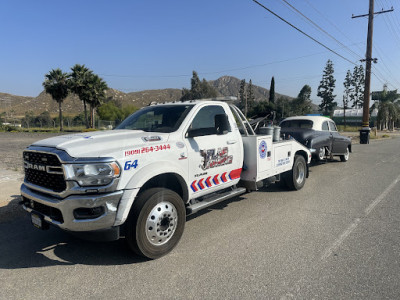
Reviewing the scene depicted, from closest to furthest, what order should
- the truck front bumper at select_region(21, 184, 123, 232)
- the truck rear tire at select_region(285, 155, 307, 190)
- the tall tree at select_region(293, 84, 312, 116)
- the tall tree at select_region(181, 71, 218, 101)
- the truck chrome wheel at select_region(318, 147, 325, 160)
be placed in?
1. the truck front bumper at select_region(21, 184, 123, 232)
2. the truck rear tire at select_region(285, 155, 307, 190)
3. the truck chrome wheel at select_region(318, 147, 325, 160)
4. the tall tree at select_region(293, 84, 312, 116)
5. the tall tree at select_region(181, 71, 218, 101)

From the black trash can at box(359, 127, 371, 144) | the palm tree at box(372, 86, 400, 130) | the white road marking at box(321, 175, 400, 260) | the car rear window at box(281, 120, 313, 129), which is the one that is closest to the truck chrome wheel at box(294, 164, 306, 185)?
the white road marking at box(321, 175, 400, 260)

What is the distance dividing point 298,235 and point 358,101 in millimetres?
91806

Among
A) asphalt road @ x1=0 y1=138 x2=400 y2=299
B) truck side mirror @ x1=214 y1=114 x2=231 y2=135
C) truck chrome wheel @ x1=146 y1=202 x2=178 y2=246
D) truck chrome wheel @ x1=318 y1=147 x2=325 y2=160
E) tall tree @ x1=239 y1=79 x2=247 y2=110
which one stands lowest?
asphalt road @ x1=0 y1=138 x2=400 y2=299

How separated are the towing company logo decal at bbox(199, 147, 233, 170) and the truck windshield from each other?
2.03ft

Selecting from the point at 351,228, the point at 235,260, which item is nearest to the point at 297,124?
the point at 351,228

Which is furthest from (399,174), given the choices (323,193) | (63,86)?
(63,86)

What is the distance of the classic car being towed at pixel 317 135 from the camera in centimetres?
934

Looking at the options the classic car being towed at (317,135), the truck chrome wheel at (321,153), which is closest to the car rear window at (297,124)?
the classic car being towed at (317,135)

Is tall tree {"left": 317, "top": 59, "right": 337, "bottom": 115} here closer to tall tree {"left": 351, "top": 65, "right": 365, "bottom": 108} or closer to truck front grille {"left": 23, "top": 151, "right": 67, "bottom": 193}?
tall tree {"left": 351, "top": 65, "right": 365, "bottom": 108}

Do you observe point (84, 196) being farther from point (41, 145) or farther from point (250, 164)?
point (250, 164)

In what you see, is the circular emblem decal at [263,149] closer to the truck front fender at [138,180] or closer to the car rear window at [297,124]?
the truck front fender at [138,180]

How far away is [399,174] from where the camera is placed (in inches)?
351

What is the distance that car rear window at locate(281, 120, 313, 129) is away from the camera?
33.7 feet

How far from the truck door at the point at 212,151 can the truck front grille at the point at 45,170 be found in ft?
5.44
